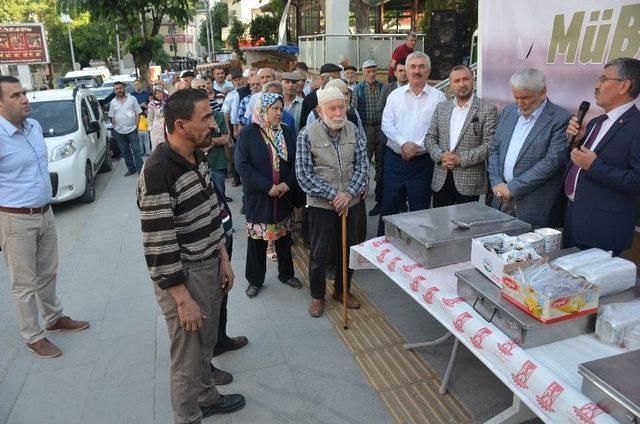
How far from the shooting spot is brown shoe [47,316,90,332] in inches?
154

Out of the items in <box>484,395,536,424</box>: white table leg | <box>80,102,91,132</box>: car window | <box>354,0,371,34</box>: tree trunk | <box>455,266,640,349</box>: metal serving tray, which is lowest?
<box>484,395,536,424</box>: white table leg

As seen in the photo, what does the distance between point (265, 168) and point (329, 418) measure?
2.15m

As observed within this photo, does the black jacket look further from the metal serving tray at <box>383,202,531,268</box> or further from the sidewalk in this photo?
the metal serving tray at <box>383,202,531,268</box>

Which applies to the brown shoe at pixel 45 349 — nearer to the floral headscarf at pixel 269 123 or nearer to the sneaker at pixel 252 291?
the sneaker at pixel 252 291

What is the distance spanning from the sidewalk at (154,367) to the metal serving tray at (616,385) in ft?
4.95

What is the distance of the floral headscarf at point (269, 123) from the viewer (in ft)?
13.0

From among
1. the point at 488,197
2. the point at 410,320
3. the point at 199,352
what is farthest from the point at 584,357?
the point at 488,197

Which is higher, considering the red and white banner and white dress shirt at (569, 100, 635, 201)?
the red and white banner

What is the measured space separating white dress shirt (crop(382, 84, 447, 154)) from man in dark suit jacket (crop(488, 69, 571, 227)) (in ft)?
3.12

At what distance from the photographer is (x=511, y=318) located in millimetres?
1910

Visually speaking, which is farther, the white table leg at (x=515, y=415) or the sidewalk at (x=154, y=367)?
the sidewalk at (x=154, y=367)

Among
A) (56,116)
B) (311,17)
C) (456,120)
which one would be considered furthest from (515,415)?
(311,17)

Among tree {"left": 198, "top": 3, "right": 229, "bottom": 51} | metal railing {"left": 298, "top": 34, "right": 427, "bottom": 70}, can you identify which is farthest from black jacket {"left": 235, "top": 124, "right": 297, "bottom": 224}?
tree {"left": 198, "top": 3, "right": 229, "bottom": 51}

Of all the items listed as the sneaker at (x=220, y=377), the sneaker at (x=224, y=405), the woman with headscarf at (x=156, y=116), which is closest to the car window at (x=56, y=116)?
the woman with headscarf at (x=156, y=116)
